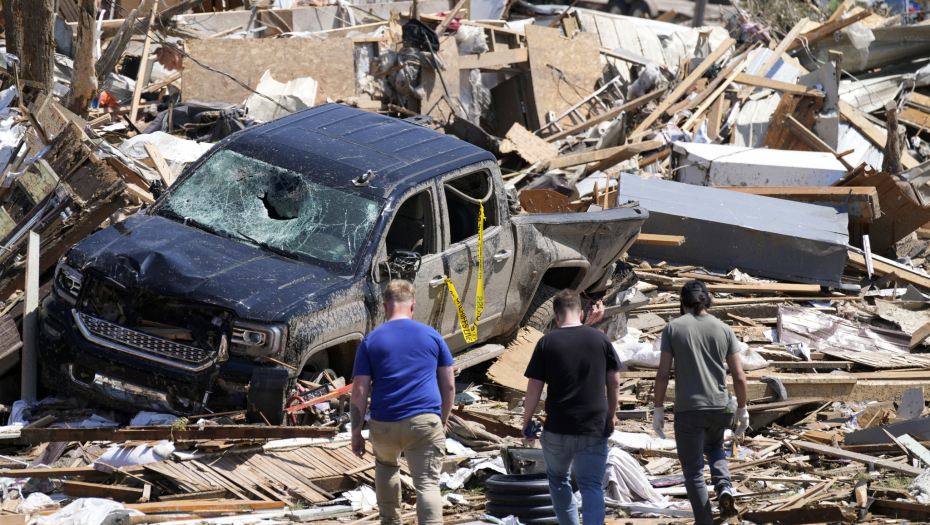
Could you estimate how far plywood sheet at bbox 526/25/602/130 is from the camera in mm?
16375

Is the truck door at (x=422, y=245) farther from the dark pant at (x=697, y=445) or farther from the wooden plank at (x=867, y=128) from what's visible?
the wooden plank at (x=867, y=128)

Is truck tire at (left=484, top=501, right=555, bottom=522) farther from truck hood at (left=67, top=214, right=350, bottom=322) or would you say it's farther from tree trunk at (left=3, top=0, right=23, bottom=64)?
tree trunk at (left=3, top=0, right=23, bottom=64)

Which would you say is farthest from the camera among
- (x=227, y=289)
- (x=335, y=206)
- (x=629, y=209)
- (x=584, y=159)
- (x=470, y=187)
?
(x=584, y=159)

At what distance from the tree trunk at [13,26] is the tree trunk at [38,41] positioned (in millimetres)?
403

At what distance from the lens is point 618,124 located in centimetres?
1485

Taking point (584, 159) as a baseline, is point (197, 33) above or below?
above

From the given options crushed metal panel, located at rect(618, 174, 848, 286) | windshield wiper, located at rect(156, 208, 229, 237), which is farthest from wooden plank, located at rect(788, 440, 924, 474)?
windshield wiper, located at rect(156, 208, 229, 237)

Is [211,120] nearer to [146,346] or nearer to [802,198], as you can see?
[146,346]

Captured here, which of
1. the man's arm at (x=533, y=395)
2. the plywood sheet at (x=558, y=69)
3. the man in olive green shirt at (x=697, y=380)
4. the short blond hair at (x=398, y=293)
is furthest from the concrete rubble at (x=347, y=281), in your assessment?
the plywood sheet at (x=558, y=69)

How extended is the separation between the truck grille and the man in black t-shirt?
86.4 inches

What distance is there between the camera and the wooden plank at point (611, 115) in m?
15.6

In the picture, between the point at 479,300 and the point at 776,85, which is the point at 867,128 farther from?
the point at 479,300

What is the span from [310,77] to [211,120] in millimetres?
2158

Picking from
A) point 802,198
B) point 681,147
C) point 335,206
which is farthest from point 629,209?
point 681,147
